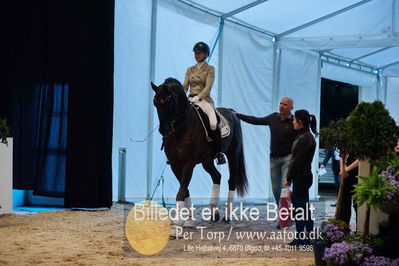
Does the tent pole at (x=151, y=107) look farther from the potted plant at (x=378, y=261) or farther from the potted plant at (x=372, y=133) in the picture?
the potted plant at (x=378, y=261)

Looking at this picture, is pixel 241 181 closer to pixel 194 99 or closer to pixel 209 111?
pixel 209 111

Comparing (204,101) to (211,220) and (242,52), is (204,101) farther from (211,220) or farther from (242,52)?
(242,52)

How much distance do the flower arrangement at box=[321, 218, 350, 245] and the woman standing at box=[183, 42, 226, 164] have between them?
2.48 meters

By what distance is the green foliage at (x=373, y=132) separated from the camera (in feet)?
13.1

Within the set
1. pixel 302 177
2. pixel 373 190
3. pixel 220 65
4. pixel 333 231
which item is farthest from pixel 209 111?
pixel 373 190

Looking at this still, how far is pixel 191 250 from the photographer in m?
5.07

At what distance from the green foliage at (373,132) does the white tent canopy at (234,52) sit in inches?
178

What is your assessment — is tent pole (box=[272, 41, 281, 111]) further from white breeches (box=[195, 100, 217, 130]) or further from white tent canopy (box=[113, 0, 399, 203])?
white breeches (box=[195, 100, 217, 130])

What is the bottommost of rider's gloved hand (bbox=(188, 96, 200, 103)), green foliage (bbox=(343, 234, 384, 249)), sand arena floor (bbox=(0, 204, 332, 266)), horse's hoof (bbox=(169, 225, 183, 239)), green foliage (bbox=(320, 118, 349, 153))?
sand arena floor (bbox=(0, 204, 332, 266))

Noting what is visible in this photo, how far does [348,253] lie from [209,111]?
10.2 feet

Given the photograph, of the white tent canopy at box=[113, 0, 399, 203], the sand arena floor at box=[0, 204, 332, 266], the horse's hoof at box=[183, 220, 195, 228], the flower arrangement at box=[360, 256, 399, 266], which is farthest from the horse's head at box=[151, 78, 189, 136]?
the flower arrangement at box=[360, 256, 399, 266]

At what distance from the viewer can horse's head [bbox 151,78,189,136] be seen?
596 centimetres

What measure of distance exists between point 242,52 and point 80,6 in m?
2.84

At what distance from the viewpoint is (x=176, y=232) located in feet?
Result: 18.7
